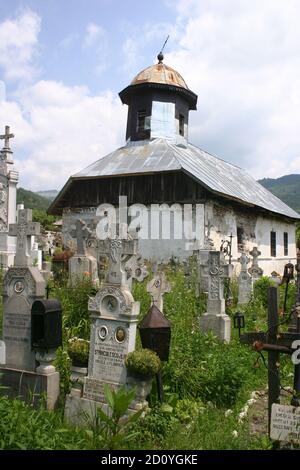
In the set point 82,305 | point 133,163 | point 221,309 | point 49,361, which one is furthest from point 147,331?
point 133,163

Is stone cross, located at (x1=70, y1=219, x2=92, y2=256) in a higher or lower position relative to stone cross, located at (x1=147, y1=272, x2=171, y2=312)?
higher

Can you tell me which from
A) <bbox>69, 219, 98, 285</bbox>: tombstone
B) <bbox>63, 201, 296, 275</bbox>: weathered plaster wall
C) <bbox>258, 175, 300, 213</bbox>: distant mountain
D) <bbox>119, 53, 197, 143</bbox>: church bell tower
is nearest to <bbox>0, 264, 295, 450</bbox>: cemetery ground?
<bbox>69, 219, 98, 285</bbox>: tombstone

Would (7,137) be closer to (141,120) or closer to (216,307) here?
(216,307)

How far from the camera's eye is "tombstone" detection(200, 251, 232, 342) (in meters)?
9.16

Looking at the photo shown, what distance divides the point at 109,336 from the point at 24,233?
2.16 metres

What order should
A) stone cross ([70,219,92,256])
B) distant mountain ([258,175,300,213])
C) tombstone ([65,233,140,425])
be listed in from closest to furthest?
tombstone ([65,233,140,425]), stone cross ([70,219,92,256]), distant mountain ([258,175,300,213])

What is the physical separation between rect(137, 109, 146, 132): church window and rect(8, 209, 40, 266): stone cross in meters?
16.8

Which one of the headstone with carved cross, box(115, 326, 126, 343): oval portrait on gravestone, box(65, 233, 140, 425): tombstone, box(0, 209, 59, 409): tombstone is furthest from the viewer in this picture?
the headstone with carved cross

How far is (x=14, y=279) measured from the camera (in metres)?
6.26

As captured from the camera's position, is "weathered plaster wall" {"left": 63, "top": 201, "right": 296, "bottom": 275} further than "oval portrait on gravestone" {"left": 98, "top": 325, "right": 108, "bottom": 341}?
Yes

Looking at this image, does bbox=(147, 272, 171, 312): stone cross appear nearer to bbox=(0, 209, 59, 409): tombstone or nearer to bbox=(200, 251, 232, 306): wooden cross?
bbox=(200, 251, 232, 306): wooden cross

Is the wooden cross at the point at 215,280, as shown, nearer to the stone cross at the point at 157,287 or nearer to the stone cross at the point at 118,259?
the stone cross at the point at 157,287

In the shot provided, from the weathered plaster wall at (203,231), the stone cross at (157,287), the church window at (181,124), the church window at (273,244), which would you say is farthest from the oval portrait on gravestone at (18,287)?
the church window at (273,244)
